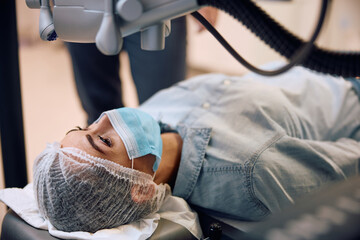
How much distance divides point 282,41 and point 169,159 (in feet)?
1.69

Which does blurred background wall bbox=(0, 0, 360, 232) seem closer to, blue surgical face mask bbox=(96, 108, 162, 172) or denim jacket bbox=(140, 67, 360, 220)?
denim jacket bbox=(140, 67, 360, 220)

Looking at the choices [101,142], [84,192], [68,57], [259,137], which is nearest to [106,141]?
→ [101,142]

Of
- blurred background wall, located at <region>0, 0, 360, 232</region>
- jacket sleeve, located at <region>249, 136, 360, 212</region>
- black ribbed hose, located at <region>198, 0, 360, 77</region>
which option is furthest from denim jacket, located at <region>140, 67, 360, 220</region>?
blurred background wall, located at <region>0, 0, 360, 232</region>

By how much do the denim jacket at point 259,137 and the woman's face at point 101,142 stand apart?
190 millimetres

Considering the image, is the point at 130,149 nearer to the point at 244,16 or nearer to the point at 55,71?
the point at 244,16

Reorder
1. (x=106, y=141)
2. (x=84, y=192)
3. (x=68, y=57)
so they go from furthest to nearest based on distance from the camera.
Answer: (x=68, y=57), (x=106, y=141), (x=84, y=192)

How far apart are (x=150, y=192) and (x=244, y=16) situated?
1.68 feet

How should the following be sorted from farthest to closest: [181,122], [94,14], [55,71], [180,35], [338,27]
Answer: [55,71]
[338,27]
[180,35]
[181,122]
[94,14]

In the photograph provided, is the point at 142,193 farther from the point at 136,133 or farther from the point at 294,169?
the point at 294,169

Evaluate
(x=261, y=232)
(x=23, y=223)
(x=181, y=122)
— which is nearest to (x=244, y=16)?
(x=261, y=232)

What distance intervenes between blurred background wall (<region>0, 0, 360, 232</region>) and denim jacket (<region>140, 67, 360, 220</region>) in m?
0.65

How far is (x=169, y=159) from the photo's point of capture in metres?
1.04

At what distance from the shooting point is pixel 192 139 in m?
1.06

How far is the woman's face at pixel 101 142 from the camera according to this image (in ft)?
2.99
